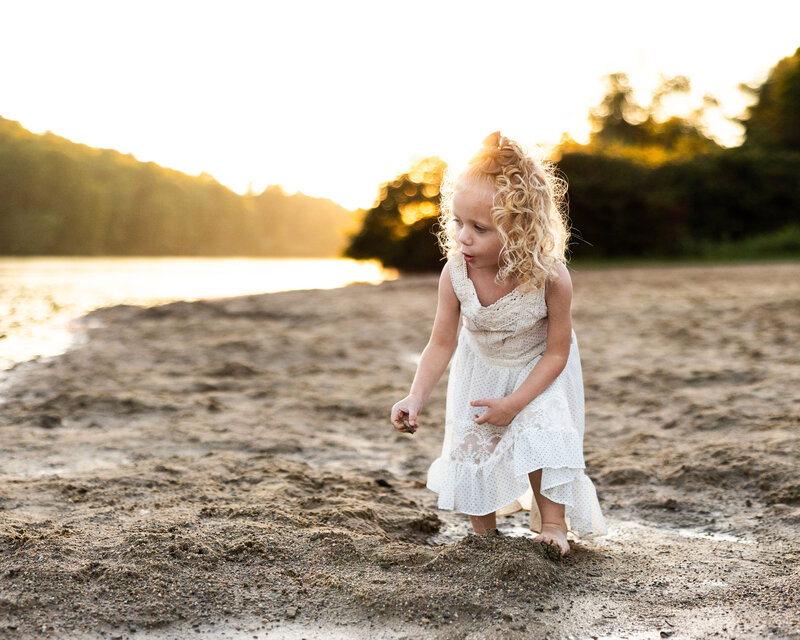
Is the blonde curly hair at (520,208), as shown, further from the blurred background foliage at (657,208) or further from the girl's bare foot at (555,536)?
the blurred background foliage at (657,208)

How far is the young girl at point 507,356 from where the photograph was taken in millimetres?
2312

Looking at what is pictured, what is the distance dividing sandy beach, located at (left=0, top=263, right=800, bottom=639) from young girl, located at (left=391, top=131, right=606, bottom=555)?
0.58 feet

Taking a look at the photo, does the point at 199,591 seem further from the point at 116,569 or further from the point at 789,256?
the point at 789,256

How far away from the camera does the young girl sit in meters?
2.31

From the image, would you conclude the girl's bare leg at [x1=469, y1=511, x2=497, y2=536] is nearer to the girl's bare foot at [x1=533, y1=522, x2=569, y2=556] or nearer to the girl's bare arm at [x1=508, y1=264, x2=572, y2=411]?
the girl's bare foot at [x1=533, y1=522, x2=569, y2=556]

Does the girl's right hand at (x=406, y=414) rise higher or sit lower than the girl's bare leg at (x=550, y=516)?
higher

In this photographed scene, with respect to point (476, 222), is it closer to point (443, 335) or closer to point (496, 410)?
point (443, 335)

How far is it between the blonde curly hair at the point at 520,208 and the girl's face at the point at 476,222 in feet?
0.08

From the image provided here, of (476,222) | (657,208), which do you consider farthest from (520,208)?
(657,208)

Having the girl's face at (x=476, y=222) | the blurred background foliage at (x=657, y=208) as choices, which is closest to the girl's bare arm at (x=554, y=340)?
the girl's face at (x=476, y=222)

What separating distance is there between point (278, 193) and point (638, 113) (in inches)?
1523

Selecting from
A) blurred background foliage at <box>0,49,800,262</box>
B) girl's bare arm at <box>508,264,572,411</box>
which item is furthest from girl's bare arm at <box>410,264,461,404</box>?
blurred background foliage at <box>0,49,800,262</box>

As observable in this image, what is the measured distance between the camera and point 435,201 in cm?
2255

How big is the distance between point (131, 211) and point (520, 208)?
54368 millimetres
